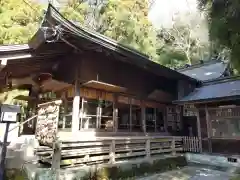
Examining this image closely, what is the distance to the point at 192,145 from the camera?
9969 millimetres

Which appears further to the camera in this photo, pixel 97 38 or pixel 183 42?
pixel 183 42

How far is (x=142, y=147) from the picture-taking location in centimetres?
820

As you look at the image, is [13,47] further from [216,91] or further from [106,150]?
[216,91]

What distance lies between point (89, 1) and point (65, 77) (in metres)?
16.9

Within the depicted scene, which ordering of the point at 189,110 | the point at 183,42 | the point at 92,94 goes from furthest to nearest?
the point at 183,42 → the point at 189,110 → the point at 92,94

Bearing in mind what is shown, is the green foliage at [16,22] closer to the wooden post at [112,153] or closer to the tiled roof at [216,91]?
the wooden post at [112,153]

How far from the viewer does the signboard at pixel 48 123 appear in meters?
5.80

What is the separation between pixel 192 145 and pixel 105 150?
4.97 meters

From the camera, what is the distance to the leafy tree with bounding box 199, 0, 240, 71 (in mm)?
4479

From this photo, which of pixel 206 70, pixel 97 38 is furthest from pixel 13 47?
pixel 206 70

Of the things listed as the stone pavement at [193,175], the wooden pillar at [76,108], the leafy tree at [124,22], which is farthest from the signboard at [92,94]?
the leafy tree at [124,22]

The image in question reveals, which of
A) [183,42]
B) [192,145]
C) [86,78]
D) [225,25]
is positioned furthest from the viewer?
[183,42]

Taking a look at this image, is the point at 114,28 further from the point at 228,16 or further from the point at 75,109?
the point at 228,16

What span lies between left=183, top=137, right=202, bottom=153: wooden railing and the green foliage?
1192 cm
